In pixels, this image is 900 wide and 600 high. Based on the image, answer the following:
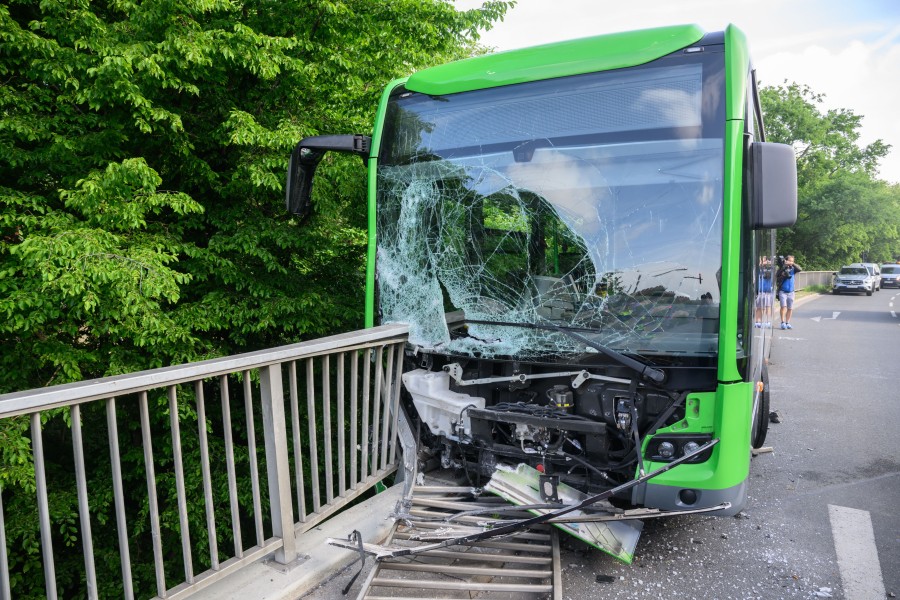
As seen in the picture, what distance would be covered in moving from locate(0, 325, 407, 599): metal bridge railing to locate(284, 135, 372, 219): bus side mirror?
1.22 m

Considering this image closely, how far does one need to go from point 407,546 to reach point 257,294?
12.4 ft

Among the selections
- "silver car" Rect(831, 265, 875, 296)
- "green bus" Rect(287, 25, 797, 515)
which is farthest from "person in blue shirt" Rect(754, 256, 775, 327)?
"silver car" Rect(831, 265, 875, 296)

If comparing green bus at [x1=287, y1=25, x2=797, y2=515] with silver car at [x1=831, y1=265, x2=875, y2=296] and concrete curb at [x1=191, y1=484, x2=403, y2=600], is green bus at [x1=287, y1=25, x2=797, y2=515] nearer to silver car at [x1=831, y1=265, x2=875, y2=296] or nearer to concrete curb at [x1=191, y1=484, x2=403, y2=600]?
concrete curb at [x1=191, y1=484, x2=403, y2=600]

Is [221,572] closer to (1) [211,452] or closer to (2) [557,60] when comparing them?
(2) [557,60]

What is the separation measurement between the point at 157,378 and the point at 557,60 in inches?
108

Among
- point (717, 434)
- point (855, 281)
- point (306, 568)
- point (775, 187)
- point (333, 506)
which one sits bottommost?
point (855, 281)

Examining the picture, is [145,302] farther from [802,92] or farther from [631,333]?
[802,92]

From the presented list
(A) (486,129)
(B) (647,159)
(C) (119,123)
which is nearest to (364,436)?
(A) (486,129)

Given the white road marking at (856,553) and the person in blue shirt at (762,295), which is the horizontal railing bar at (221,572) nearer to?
the white road marking at (856,553)

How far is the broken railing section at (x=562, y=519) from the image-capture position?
122 inches

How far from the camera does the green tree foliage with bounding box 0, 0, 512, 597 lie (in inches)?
211

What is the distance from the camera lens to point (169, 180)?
22.4 feet

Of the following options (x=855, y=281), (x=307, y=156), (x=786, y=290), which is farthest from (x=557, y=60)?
(x=855, y=281)

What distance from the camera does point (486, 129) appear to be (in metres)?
3.76
